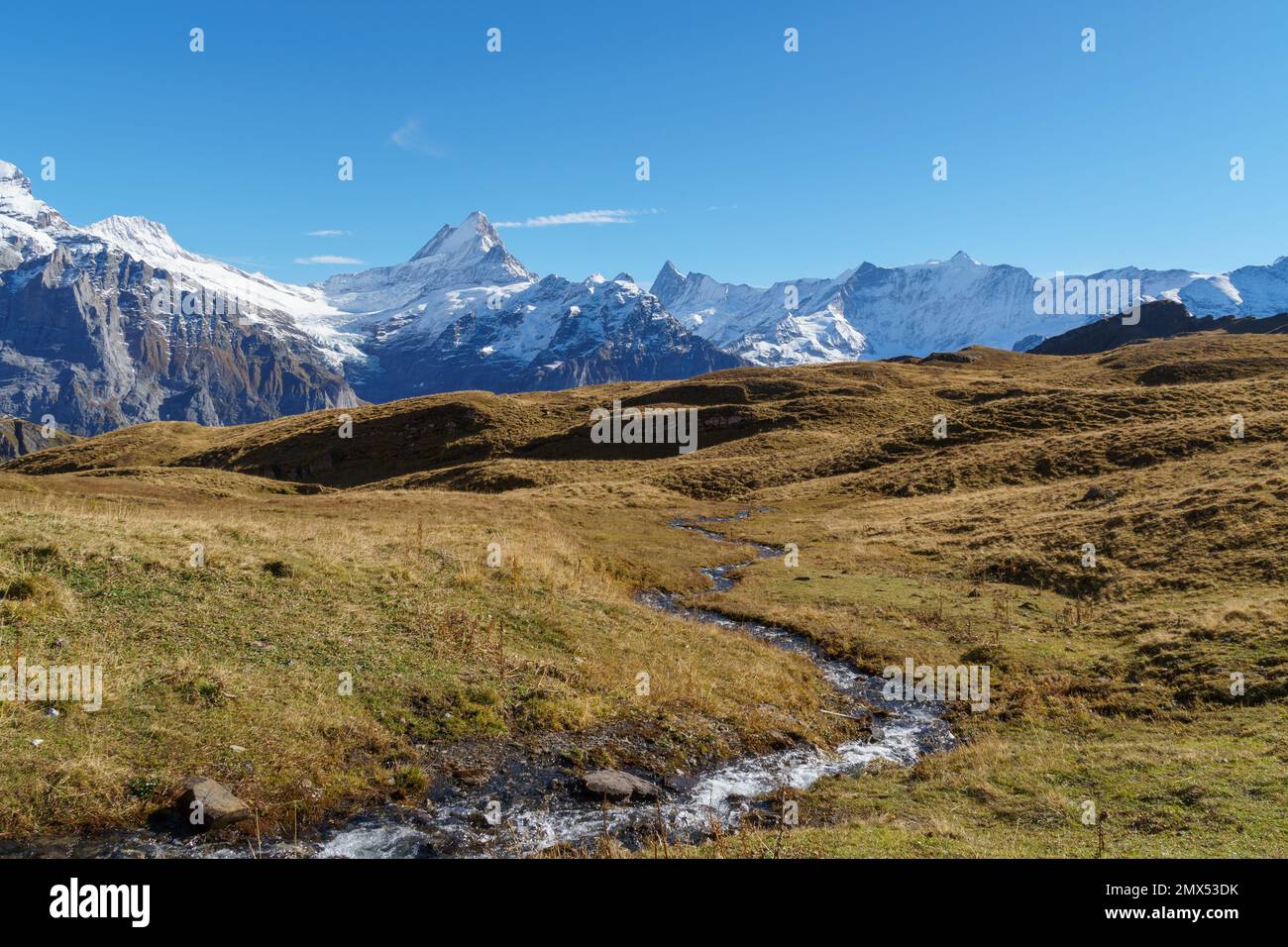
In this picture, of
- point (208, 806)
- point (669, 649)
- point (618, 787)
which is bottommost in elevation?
point (669, 649)

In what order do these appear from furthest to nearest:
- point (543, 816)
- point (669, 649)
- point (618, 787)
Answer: point (669, 649), point (618, 787), point (543, 816)

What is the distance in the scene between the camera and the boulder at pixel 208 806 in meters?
11.4

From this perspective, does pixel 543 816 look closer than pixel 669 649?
Yes

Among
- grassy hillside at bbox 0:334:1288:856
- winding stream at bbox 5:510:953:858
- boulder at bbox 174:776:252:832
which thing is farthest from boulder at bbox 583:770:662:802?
boulder at bbox 174:776:252:832

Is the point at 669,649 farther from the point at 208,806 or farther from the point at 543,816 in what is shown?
the point at 208,806

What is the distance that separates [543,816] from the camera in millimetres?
13367

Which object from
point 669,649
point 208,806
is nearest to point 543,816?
point 208,806

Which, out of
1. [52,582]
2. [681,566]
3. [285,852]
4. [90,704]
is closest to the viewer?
[285,852]

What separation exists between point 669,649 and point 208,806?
47.8ft

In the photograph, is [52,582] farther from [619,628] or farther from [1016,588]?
[1016,588]

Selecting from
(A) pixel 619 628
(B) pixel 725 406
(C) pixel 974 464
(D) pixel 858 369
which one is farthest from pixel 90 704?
(D) pixel 858 369
